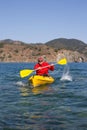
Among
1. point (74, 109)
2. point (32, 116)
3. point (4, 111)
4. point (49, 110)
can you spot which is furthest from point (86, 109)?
point (4, 111)

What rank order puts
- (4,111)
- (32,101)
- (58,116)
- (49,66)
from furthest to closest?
(49,66) < (32,101) < (4,111) < (58,116)

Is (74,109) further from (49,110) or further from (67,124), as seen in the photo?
(67,124)

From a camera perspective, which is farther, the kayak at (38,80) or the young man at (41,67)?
the young man at (41,67)

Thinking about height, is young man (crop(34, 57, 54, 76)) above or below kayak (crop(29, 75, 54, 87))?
above

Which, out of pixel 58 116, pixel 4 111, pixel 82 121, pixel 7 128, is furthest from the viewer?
pixel 4 111

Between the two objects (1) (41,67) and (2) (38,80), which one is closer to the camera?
(2) (38,80)

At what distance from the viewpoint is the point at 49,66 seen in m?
26.8

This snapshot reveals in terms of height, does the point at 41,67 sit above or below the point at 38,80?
above

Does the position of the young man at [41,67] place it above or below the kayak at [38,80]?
above

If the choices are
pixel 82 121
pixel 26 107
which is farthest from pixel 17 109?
pixel 82 121

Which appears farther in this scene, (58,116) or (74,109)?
(74,109)

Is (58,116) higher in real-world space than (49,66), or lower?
lower

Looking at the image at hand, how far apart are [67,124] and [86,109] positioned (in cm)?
281

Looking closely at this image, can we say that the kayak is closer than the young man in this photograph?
Yes
